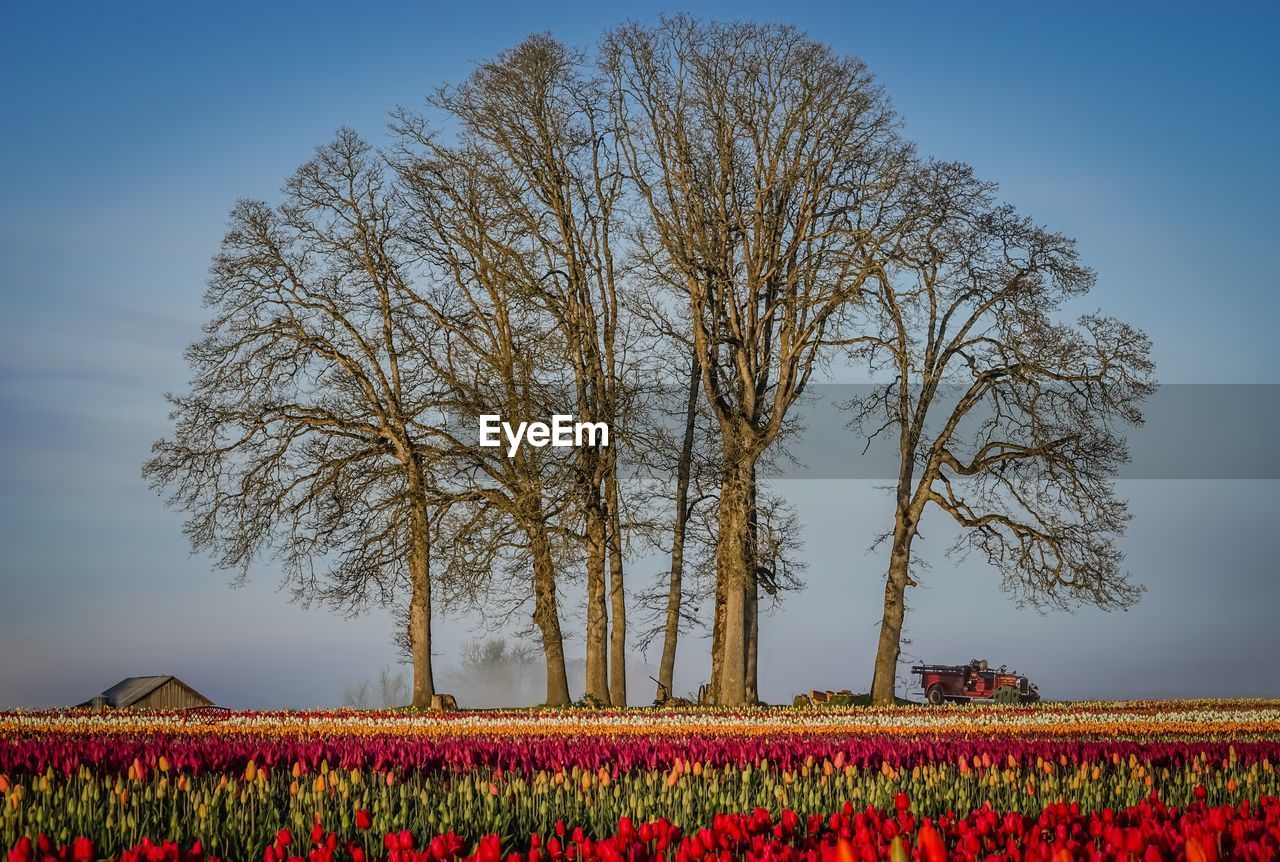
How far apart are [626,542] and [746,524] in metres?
2.51

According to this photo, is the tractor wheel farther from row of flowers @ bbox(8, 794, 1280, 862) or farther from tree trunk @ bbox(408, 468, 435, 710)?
row of flowers @ bbox(8, 794, 1280, 862)

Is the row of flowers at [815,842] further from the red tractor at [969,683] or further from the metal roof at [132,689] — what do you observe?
the red tractor at [969,683]

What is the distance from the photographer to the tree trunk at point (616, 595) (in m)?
24.3

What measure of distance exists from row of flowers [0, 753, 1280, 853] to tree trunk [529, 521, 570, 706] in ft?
49.9

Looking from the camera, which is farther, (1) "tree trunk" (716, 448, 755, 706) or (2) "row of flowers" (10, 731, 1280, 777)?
(1) "tree trunk" (716, 448, 755, 706)

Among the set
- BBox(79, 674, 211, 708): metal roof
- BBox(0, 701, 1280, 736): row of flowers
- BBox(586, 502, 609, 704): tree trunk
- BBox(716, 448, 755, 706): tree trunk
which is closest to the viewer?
BBox(0, 701, 1280, 736): row of flowers

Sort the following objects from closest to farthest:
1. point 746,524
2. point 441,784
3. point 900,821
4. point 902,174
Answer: point 900,821
point 441,784
point 746,524
point 902,174

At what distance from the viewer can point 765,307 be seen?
2541 cm

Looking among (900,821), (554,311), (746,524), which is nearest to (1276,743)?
(900,821)

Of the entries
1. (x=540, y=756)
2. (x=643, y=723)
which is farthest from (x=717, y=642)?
(x=540, y=756)

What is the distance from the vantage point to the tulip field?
470cm

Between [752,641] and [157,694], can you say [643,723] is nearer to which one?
[752,641]

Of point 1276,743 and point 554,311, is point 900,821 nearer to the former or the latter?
point 1276,743

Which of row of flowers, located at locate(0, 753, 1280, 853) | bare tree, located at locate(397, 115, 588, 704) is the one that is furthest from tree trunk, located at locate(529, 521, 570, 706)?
row of flowers, located at locate(0, 753, 1280, 853)
